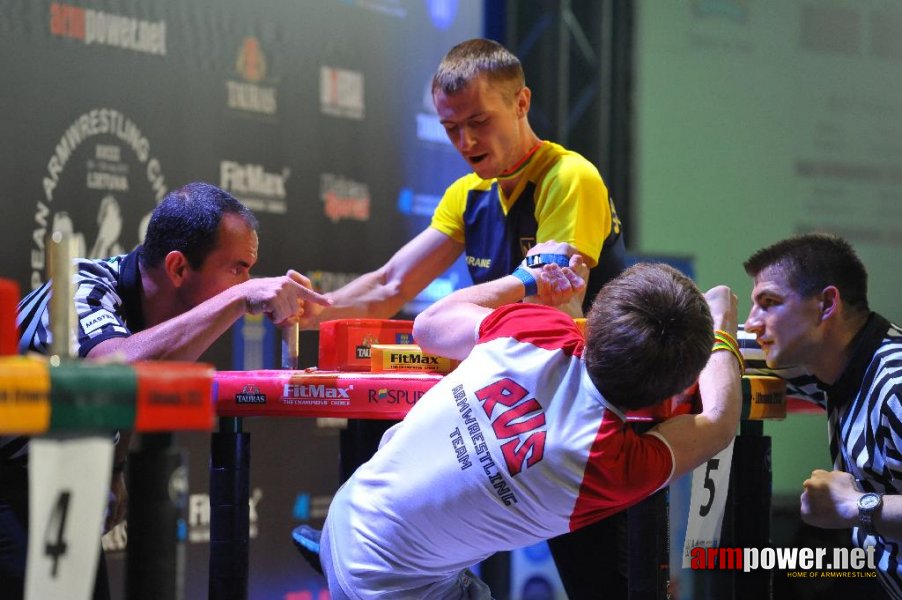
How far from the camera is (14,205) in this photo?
11.4ft

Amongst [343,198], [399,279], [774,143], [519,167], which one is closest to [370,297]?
[399,279]

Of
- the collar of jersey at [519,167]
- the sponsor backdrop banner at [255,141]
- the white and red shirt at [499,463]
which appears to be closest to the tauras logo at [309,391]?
the white and red shirt at [499,463]

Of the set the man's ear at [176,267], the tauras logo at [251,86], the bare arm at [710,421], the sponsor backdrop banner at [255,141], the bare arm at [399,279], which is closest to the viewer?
the bare arm at [710,421]

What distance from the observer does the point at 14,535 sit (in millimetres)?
2338

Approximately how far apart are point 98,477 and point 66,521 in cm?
6

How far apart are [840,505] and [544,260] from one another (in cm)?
87

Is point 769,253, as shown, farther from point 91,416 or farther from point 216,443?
point 91,416

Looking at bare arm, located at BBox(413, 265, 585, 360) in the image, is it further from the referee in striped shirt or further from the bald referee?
the referee in striped shirt

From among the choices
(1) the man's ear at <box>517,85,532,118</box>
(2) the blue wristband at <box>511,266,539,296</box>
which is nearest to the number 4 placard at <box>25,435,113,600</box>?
(2) the blue wristband at <box>511,266,539,296</box>

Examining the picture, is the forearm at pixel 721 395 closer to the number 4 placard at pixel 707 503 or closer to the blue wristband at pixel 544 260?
the number 4 placard at pixel 707 503

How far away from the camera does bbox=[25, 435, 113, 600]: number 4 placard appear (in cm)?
128

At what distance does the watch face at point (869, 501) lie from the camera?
95.7 inches

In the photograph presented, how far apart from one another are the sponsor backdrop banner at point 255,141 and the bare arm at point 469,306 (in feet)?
5.75

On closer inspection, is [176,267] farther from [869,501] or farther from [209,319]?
[869,501]
